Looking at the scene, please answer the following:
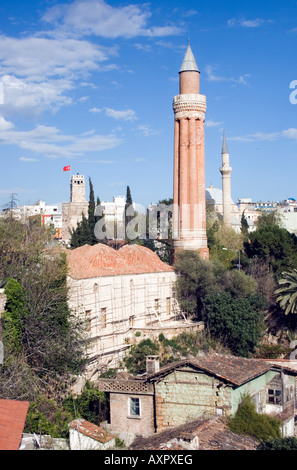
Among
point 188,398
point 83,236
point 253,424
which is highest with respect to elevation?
point 83,236

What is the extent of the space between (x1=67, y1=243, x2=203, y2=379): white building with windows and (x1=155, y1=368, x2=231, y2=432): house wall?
5.69m

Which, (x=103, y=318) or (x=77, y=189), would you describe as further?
(x=77, y=189)

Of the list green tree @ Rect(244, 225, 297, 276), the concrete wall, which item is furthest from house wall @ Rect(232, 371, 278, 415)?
green tree @ Rect(244, 225, 297, 276)

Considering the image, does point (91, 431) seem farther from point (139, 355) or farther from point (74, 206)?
point (74, 206)

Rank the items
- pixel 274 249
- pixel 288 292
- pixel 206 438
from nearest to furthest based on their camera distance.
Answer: pixel 206 438 < pixel 288 292 < pixel 274 249

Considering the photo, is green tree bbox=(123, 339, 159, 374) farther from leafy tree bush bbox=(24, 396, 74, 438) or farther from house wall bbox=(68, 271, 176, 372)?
leafy tree bush bbox=(24, 396, 74, 438)

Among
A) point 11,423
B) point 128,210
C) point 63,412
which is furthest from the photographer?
point 128,210

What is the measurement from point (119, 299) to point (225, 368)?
27.0 ft

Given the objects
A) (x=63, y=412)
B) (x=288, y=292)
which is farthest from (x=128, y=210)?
(x=63, y=412)

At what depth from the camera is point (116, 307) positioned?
24.8m

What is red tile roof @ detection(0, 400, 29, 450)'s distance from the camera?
1188 centimetres

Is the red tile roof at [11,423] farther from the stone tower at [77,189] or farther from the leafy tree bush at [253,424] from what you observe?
the stone tower at [77,189]
